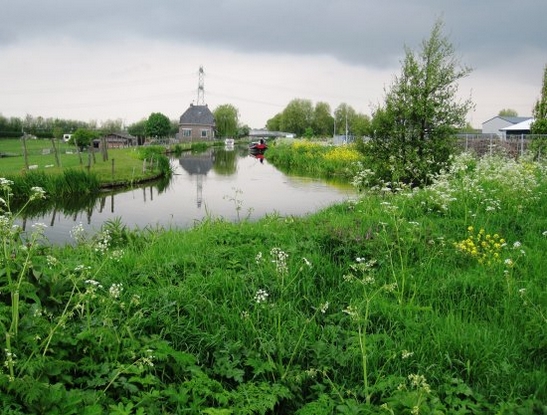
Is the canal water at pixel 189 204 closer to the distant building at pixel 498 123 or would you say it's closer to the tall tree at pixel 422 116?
the tall tree at pixel 422 116

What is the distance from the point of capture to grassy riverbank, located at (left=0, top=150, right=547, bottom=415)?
297cm

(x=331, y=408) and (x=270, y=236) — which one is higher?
(x=270, y=236)

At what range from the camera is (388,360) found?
12.0 feet

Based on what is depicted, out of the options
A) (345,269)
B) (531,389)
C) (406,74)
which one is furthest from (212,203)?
(531,389)

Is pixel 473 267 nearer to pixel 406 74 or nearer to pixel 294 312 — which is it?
pixel 294 312

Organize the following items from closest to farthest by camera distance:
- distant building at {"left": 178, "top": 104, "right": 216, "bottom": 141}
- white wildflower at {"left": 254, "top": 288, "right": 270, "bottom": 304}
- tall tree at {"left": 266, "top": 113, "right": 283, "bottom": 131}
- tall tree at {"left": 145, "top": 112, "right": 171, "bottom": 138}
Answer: white wildflower at {"left": 254, "top": 288, "right": 270, "bottom": 304} < tall tree at {"left": 145, "top": 112, "right": 171, "bottom": 138} < distant building at {"left": 178, "top": 104, "right": 216, "bottom": 141} < tall tree at {"left": 266, "top": 113, "right": 283, "bottom": 131}

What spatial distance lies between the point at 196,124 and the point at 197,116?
229cm

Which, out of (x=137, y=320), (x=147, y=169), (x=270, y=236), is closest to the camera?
(x=137, y=320)

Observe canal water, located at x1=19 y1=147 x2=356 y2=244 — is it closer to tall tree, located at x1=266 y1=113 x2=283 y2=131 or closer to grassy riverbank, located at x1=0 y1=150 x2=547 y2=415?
grassy riverbank, located at x1=0 y1=150 x2=547 y2=415

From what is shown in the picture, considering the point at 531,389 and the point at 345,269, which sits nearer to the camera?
the point at 531,389

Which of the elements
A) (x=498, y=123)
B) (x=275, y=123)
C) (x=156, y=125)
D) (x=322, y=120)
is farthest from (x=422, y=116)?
(x=275, y=123)

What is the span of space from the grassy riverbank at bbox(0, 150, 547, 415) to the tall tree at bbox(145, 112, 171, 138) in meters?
90.8

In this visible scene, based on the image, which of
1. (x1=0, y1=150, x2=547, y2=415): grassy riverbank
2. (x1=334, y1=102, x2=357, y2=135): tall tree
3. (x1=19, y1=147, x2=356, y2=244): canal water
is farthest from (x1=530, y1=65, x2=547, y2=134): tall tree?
(x1=334, y1=102, x2=357, y2=135): tall tree

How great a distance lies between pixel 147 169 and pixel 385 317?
24.0 metres
